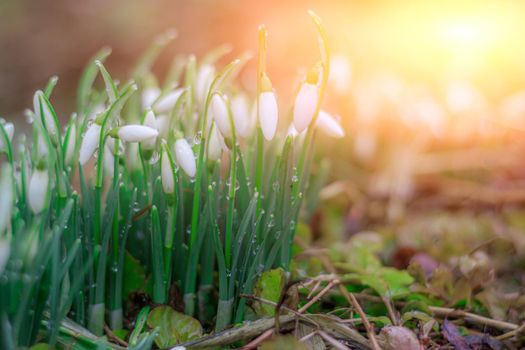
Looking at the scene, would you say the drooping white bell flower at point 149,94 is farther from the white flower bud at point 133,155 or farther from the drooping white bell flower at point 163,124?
the white flower bud at point 133,155

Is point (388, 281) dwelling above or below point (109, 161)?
below

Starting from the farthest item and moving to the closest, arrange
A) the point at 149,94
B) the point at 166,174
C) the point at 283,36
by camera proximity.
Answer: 1. the point at 283,36
2. the point at 149,94
3. the point at 166,174

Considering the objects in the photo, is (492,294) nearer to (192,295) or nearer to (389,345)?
(389,345)

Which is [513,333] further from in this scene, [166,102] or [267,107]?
[166,102]

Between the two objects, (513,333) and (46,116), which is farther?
(513,333)

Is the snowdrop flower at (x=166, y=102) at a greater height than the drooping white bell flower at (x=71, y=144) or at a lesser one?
greater

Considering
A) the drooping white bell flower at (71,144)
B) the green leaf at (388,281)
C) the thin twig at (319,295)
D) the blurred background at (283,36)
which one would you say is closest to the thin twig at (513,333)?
the green leaf at (388,281)

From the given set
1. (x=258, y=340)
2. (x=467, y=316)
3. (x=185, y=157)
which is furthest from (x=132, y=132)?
(x=467, y=316)
